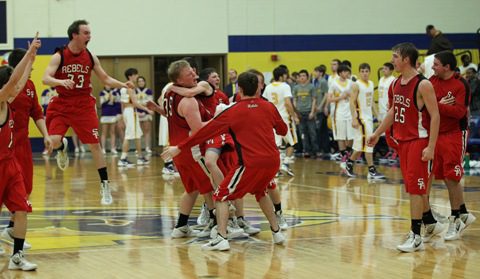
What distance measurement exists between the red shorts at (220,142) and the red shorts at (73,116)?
231 centimetres

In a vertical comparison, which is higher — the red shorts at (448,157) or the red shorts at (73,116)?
the red shorts at (73,116)

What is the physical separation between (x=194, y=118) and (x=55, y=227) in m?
2.57

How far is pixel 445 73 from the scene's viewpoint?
928cm

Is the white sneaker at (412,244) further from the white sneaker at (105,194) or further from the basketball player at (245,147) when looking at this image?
the white sneaker at (105,194)

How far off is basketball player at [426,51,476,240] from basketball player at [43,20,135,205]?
3936mm

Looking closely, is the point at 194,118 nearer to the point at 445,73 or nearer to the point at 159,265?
the point at 159,265

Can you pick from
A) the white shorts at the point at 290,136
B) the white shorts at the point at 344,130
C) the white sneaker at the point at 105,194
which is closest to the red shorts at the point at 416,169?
the white sneaker at the point at 105,194

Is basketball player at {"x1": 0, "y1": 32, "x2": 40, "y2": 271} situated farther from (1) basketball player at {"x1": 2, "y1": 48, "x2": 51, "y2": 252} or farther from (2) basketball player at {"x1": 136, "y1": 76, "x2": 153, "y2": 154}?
(2) basketball player at {"x1": 136, "y1": 76, "x2": 153, "y2": 154}

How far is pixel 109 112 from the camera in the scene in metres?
25.2

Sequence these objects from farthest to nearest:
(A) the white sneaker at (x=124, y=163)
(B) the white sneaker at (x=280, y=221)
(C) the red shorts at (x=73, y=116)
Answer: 1. (A) the white sneaker at (x=124, y=163)
2. (C) the red shorts at (x=73, y=116)
3. (B) the white sneaker at (x=280, y=221)

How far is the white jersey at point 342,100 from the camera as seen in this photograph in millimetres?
18922

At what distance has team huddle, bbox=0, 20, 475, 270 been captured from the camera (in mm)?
8375

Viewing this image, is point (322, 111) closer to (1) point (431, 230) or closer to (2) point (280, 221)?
(2) point (280, 221)

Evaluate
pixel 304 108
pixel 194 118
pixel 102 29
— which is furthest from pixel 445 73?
pixel 102 29
